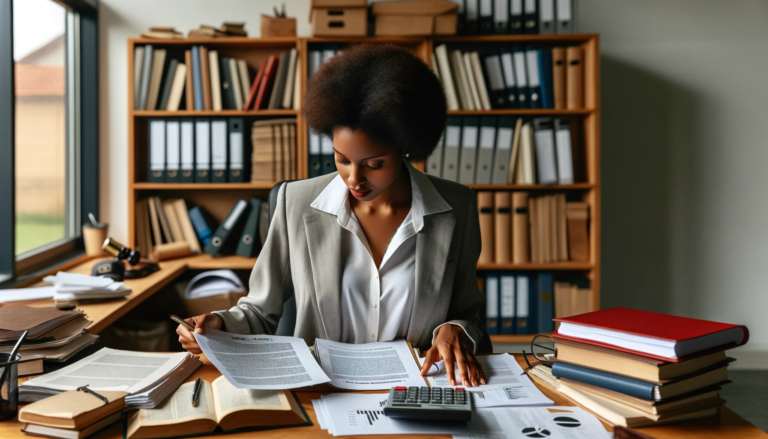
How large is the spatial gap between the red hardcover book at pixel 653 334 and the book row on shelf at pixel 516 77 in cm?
207

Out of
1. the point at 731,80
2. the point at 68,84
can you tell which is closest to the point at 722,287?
the point at 731,80

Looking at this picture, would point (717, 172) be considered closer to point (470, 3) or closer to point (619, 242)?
point (619, 242)

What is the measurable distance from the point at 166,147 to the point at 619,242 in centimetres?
246

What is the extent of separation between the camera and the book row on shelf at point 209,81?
2973 millimetres

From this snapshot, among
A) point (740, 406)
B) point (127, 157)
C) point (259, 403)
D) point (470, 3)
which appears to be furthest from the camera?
point (127, 157)

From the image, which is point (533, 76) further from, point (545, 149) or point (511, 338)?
point (511, 338)

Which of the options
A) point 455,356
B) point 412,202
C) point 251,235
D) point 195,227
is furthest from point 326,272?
point 195,227

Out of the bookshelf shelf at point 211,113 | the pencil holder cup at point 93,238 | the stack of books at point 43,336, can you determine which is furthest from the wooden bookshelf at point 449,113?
the stack of books at point 43,336

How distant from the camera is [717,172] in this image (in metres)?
3.28

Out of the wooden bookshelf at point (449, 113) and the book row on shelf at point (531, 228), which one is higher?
the wooden bookshelf at point (449, 113)

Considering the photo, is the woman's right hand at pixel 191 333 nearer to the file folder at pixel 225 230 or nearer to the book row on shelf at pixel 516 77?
the file folder at pixel 225 230

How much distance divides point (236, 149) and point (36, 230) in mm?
968

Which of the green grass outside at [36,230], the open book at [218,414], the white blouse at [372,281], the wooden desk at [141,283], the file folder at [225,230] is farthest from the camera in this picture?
the file folder at [225,230]

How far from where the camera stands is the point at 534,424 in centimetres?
92
